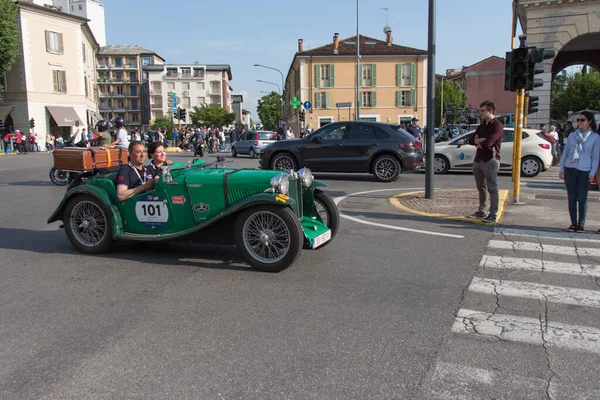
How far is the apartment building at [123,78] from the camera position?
111938 mm

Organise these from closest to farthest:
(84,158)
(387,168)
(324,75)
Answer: (84,158), (387,168), (324,75)

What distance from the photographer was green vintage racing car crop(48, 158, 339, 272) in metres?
5.32

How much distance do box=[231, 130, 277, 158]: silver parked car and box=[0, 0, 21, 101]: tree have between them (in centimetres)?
2389

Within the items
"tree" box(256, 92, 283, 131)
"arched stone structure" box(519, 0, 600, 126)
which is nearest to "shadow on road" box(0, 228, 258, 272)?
"arched stone structure" box(519, 0, 600, 126)

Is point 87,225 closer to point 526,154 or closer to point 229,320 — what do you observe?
point 229,320

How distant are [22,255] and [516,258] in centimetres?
598

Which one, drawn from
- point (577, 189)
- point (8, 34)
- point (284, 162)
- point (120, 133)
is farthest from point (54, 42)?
point (577, 189)

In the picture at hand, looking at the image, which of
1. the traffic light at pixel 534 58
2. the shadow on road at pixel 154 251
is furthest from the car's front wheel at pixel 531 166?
the shadow on road at pixel 154 251

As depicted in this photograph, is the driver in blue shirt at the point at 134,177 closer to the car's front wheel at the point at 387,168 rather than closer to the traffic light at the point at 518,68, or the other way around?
the traffic light at the point at 518,68

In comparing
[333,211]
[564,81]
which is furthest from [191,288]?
[564,81]

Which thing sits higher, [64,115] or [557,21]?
[557,21]

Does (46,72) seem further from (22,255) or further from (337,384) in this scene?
(337,384)

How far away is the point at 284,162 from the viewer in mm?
14969

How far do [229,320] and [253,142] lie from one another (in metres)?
25.2
